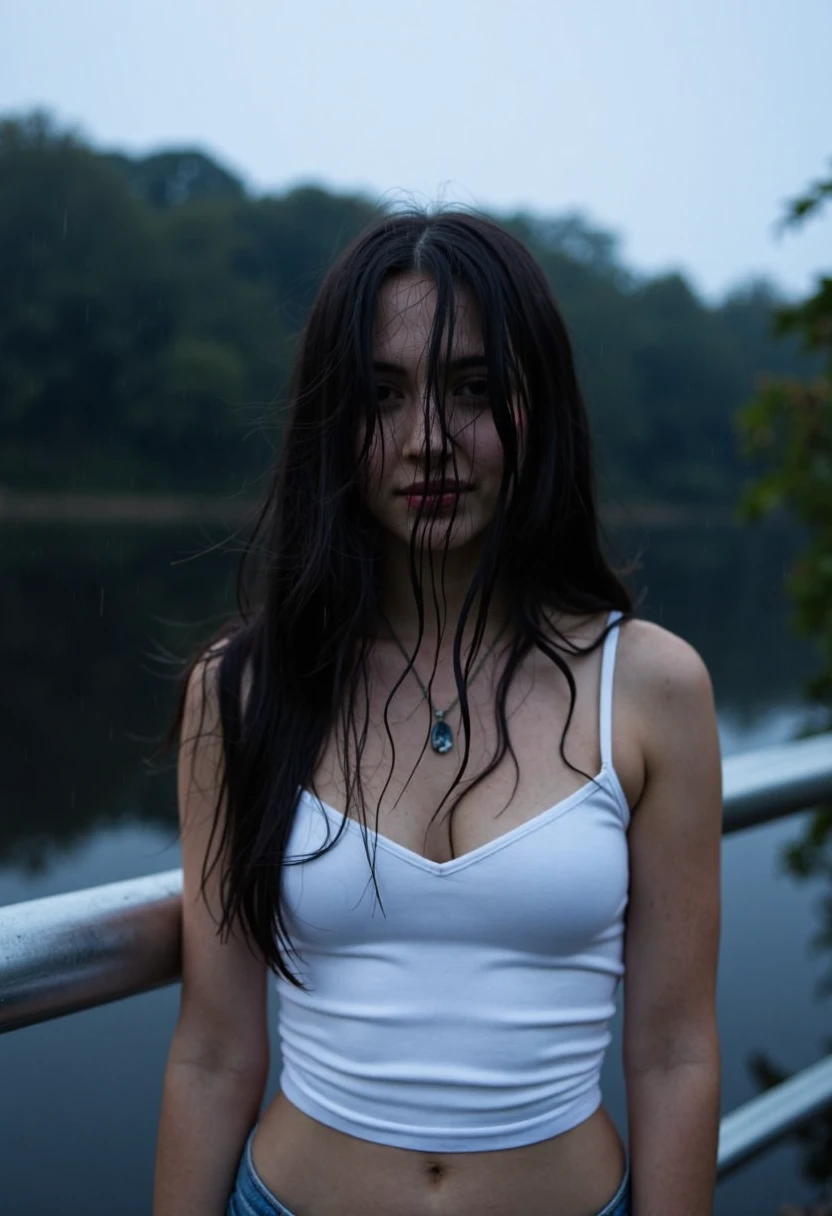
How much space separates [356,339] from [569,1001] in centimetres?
74

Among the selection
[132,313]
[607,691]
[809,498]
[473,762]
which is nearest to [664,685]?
[607,691]

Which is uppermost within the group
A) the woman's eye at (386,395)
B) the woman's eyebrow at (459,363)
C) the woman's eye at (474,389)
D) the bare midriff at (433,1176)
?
the woman's eyebrow at (459,363)

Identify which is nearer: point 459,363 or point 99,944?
point 99,944

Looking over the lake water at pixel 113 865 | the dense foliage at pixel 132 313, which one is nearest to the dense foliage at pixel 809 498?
the lake water at pixel 113 865

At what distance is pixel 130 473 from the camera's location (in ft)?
37.5

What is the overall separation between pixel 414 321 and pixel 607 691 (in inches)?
18.0

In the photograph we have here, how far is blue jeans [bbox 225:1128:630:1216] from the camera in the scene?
1.29 m

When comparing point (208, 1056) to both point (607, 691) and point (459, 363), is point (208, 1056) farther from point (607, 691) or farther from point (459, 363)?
point (459, 363)

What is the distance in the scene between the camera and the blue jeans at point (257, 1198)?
1292 millimetres

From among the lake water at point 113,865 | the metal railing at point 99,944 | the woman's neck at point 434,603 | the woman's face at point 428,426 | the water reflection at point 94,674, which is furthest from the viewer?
the water reflection at point 94,674

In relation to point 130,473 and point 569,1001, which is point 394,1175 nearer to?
point 569,1001

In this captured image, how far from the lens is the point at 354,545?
1448mm

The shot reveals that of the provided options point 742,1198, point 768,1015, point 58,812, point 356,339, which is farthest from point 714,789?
point 768,1015

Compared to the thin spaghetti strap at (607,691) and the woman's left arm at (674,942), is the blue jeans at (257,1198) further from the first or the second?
the thin spaghetti strap at (607,691)
